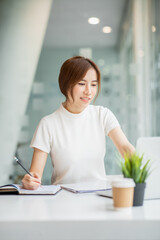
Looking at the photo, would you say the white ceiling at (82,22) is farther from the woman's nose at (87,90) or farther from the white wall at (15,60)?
the woman's nose at (87,90)

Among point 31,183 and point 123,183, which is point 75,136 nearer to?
point 31,183

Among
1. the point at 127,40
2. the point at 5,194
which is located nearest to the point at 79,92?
the point at 5,194

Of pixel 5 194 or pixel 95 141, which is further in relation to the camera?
pixel 95 141

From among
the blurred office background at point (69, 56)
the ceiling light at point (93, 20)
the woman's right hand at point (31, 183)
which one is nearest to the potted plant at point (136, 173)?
the woman's right hand at point (31, 183)

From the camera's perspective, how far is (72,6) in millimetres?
3982

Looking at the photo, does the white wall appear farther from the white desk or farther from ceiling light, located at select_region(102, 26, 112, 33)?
the white desk

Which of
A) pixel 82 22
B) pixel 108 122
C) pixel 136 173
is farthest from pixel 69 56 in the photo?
pixel 136 173

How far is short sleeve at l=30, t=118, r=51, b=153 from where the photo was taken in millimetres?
1738

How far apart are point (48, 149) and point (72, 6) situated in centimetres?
277

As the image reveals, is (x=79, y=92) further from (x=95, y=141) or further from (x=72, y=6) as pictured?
(x=72, y=6)

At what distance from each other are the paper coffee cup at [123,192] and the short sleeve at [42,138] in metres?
0.84

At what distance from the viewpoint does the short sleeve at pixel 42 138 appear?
→ 68.4 inches

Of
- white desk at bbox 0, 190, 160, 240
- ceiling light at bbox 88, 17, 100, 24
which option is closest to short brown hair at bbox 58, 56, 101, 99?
white desk at bbox 0, 190, 160, 240

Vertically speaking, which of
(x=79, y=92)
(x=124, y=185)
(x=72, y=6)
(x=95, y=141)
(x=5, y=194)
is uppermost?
(x=72, y=6)
